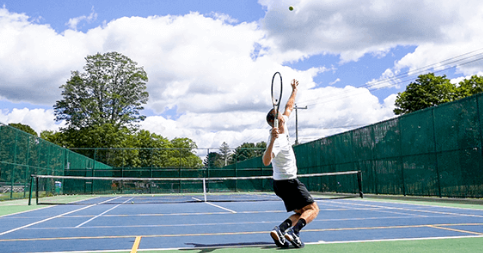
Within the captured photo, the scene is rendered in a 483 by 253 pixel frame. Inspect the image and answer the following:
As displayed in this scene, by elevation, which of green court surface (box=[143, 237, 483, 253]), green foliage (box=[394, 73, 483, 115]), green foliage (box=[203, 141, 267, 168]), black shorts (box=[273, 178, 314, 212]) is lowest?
green court surface (box=[143, 237, 483, 253])

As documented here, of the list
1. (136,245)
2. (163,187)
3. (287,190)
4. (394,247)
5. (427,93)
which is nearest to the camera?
(394,247)

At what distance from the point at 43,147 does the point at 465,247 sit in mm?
23314

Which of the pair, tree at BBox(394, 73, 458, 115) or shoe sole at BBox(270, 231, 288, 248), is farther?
tree at BBox(394, 73, 458, 115)

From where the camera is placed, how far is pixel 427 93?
45688 millimetres

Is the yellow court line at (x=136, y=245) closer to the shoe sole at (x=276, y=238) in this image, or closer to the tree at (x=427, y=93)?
the shoe sole at (x=276, y=238)

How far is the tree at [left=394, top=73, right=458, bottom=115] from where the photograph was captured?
45.3 metres

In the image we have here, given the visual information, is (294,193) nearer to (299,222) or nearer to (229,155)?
(299,222)

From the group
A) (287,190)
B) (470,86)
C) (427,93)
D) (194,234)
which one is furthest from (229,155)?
(287,190)

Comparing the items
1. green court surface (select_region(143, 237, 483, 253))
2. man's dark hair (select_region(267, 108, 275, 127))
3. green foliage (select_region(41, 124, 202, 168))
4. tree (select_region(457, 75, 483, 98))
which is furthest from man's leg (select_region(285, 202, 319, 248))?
tree (select_region(457, 75, 483, 98))

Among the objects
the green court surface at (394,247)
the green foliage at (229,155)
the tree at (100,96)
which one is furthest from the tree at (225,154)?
the green court surface at (394,247)

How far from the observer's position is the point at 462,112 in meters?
14.1

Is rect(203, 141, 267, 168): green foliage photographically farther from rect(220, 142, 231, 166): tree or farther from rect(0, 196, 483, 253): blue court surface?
rect(0, 196, 483, 253): blue court surface

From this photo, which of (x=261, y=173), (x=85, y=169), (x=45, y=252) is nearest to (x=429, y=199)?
(x=45, y=252)

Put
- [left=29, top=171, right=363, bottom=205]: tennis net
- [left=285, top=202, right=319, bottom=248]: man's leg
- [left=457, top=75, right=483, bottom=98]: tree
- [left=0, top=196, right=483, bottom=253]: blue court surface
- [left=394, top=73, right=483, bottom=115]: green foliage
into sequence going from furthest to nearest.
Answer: [left=394, top=73, right=483, bottom=115]: green foliage
[left=457, top=75, right=483, bottom=98]: tree
[left=29, top=171, right=363, bottom=205]: tennis net
[left=0, top=196, right=483, bottom=253]: blue court surface
[left=285, top=202, right=319, bottom=248]: man's leg
